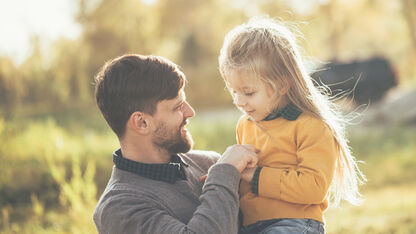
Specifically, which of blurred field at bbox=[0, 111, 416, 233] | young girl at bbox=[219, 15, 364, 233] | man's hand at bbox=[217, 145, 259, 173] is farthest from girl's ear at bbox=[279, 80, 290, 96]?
blurred field at bbox=[0, 111, 416, 233]

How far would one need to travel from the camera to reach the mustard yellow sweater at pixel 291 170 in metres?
1.94

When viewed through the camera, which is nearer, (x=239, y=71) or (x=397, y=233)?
(x=239, y=71)

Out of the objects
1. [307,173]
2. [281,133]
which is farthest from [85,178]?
[307,173]

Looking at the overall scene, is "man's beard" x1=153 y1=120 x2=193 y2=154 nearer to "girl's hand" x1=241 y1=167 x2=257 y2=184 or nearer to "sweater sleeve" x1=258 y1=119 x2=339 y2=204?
"girl's hand" x1=241 y1=167 x2=257 y2=184

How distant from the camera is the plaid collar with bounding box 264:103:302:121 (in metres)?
2.05

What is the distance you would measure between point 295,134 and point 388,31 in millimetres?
22705

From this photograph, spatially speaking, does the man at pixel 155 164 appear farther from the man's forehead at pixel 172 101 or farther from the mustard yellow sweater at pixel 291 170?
the mustard yellow sweater at pixel 291 170

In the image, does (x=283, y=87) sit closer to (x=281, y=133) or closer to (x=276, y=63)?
(x=276, y=63)

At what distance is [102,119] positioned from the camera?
1127 centimetres

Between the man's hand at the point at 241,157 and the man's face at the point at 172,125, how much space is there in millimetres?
251

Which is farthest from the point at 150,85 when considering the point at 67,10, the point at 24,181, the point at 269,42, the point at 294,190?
the point at 67,10

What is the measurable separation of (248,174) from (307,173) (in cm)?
28

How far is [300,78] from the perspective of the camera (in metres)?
2.12

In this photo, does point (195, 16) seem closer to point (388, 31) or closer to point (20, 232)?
point (388, 31)
